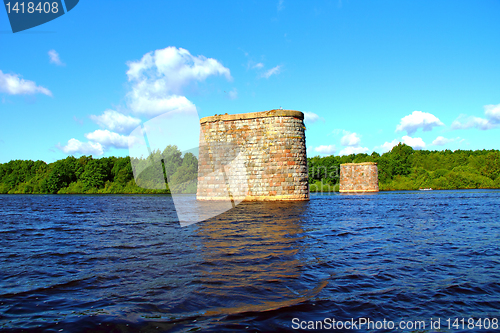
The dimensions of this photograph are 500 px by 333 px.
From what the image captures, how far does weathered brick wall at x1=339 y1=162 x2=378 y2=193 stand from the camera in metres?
56.6

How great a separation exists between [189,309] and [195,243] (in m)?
4.36

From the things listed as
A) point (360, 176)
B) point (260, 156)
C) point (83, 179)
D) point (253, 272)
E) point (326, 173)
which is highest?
point (326, 173)

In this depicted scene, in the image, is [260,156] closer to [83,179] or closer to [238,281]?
[238,281]

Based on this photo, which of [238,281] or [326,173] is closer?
[238,281]

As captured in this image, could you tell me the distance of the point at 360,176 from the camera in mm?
57750

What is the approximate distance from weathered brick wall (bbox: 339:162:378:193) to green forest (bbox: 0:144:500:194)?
56.9 ft

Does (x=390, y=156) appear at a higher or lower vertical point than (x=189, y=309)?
higher

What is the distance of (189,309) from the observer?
4000mm

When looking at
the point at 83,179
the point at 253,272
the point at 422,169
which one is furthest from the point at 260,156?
the point at 83,179

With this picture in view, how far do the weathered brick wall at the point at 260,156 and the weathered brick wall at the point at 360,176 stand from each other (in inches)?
1403

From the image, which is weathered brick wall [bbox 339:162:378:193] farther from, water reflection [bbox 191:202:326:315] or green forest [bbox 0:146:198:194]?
water reflection [bbox 191:202:326:315]

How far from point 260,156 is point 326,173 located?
64676mm

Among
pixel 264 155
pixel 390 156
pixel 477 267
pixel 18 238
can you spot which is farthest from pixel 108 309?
pixel 390 156

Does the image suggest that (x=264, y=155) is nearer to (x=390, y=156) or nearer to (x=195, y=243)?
(x=195, y=243)
